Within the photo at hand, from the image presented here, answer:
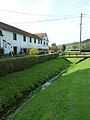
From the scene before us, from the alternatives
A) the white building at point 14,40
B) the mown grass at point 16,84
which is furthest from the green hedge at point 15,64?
the white building at point 14,40

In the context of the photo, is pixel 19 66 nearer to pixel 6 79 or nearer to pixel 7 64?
pixel 7 64

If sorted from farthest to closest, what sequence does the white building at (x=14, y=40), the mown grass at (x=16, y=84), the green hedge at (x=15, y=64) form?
the white building at (x=14, y=40), the green hedge at (x=15, y=64), the mown grass at (x=16, y=84)

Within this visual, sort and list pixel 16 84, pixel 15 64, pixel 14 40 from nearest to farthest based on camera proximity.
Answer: pixel 16 84
pixel 15 64
pixel 14 40

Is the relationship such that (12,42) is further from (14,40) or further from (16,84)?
(16,84)

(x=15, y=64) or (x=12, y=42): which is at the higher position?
(x=12, y=42)

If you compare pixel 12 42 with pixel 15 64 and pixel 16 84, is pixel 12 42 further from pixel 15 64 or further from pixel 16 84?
pixel 16 84

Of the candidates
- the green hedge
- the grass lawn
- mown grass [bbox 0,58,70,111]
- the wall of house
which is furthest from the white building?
the grass lawn

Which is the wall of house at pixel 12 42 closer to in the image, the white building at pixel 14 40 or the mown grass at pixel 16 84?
the white building at pixel 14 40

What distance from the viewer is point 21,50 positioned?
173 ft

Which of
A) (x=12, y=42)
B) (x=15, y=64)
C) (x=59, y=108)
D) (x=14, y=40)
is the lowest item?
(x=59, y=108)

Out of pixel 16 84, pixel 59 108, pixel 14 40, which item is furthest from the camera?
pixel 14 40

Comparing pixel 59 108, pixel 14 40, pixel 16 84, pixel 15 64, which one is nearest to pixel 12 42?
pixel 14 40

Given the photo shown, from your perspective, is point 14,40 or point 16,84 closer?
point 16,84

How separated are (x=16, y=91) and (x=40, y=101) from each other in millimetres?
3493
